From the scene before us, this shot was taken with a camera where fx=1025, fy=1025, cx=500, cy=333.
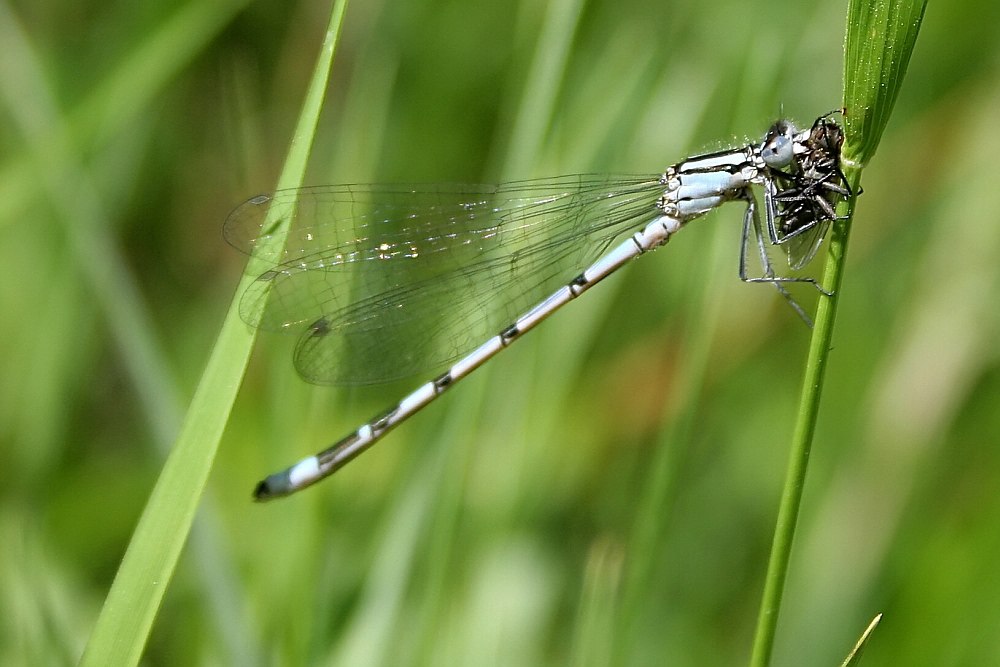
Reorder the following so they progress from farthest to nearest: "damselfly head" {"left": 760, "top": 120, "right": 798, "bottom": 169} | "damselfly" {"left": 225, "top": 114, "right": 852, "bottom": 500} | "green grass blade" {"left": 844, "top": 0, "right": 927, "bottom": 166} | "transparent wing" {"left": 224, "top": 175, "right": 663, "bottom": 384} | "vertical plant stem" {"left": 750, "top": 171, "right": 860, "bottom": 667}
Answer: "transparent wing" {"left": 224, "top": 175, "right": 663, "bottom": 384} → "damselfly" {"left": 225, "top": 114, "right": 852, "bottom": 500} → "damselfly head" {"left": 760, "top": 120, "right": 798, "bottom": 169} → "vertical plant stem" {"left": 750, "top": 171, "right": 860, "bottom": 667} → "green grass blade" {"left": 844, "top": 0, "right": 927, "bottom": 166}

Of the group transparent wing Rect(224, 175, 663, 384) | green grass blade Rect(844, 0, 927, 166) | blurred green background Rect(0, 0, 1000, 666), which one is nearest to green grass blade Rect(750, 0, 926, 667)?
green grass blade Rect(844, 0, 927, 166)

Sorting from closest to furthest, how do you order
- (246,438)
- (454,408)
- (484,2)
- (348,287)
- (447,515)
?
(447,515) → (454,408) → (348,287) → (246,438) → (484,2)

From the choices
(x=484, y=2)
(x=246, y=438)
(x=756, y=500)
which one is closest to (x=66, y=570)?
(x=246, y=438)

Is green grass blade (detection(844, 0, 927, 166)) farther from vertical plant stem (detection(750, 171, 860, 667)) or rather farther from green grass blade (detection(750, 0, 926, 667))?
vertical plant stem (detection(750, 171, 860, 667))

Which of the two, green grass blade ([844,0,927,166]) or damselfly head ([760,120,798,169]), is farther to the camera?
damselfly head ([760,120,798,169])

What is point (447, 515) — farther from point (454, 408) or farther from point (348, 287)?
point (348, 287)

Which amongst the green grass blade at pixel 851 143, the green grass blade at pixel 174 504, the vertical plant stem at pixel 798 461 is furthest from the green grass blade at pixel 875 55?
the green grass blade at pixel 174 504

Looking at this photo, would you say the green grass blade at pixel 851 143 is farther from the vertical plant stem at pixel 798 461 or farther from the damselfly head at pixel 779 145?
the damselfly head at pixel 779 145

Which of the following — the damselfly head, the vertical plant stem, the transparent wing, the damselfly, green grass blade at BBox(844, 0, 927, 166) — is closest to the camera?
green grass blade at BBox(844, 0, 927, 166)
